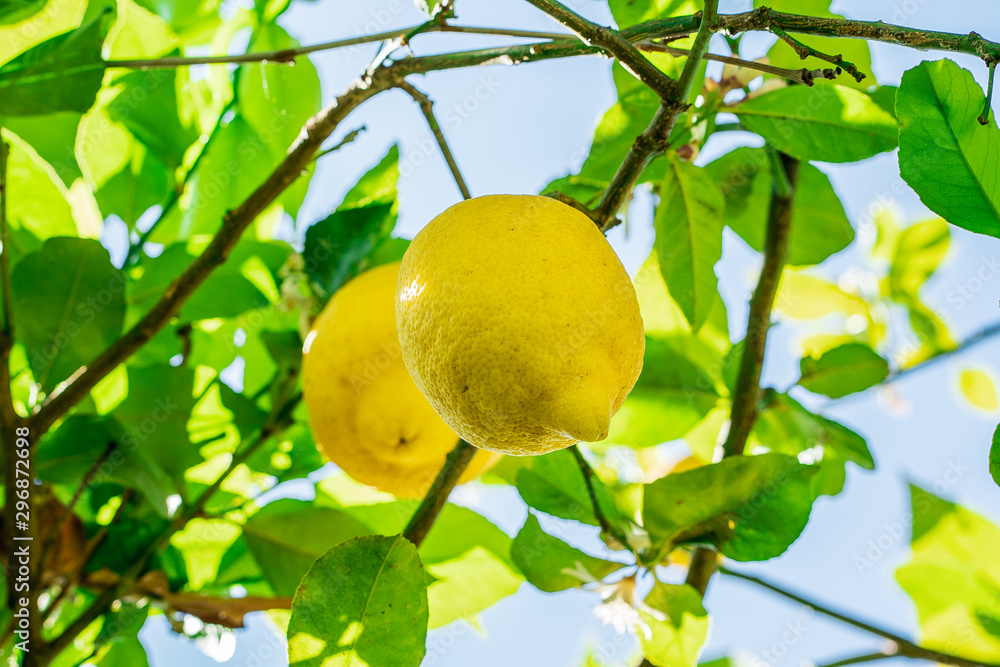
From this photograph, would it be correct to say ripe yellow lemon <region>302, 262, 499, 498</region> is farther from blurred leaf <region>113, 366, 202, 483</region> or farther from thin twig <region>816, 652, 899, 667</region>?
thin twig <region>816, 652, 899, 667</region>

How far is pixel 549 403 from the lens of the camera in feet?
1.69

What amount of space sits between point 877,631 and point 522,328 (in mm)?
614

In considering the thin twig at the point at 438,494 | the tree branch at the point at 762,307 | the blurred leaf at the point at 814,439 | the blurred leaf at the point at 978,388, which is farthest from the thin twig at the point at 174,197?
the blurred leaf at the point at 978,388

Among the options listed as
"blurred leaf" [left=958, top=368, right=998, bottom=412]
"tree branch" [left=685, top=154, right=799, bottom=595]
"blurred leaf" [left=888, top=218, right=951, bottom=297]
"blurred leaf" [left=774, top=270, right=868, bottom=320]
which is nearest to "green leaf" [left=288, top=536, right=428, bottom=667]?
"tree branch" [left=685, top=154, right=799, bottom=595]

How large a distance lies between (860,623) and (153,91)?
3.42 ft

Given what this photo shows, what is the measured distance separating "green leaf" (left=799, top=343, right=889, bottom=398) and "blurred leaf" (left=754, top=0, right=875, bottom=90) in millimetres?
375

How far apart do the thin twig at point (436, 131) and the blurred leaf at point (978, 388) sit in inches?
46.5

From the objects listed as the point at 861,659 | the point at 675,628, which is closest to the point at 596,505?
the point at 675,628

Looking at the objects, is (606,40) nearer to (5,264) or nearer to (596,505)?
(596,505)

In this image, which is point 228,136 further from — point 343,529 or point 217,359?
point 343,529

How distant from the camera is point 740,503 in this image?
0.70m

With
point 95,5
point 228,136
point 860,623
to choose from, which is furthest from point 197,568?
point 860,623

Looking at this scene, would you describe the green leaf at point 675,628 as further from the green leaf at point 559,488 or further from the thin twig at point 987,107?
the thin twig at point 987,107

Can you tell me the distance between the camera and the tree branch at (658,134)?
1.71ft
